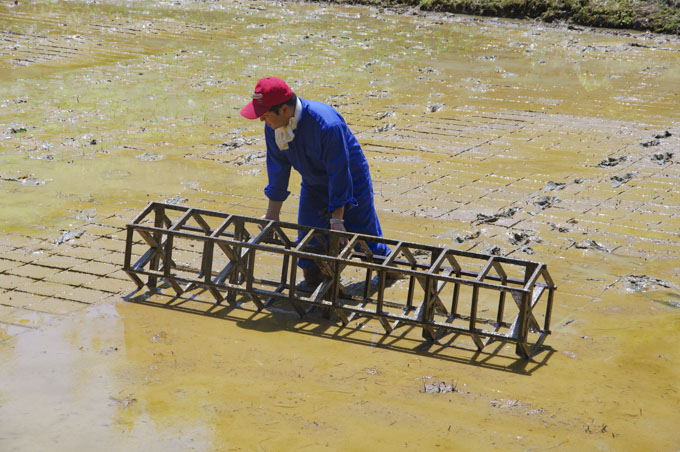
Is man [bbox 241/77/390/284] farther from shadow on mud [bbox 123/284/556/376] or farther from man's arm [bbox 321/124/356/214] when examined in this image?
shadow on mud [bbox 123/284/556/376]

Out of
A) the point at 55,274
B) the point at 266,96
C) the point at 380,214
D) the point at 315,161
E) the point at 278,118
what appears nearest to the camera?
the point at 266,96

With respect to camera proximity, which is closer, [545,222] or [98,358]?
[98,358]

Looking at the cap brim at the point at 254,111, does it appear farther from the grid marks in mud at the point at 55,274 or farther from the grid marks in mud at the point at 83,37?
the grid marks in mud at the point at 83,37

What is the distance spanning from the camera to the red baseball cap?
15.9 ft

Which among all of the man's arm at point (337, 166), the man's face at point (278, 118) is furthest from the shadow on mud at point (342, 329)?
the man's face at point (278, 118)

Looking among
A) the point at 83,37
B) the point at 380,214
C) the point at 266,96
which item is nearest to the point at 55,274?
→ the point at 266,96

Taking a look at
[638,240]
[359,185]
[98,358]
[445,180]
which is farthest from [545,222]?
[98,358]

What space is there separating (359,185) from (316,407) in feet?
5.94

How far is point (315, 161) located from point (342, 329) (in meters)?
1.06

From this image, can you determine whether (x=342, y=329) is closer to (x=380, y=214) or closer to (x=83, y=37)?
(x=380, y=214)

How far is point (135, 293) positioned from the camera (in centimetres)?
546

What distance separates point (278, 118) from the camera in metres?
4.99

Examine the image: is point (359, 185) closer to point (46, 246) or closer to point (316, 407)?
point (316, 407)

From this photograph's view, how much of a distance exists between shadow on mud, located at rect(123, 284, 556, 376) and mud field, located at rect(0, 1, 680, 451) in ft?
0.08
